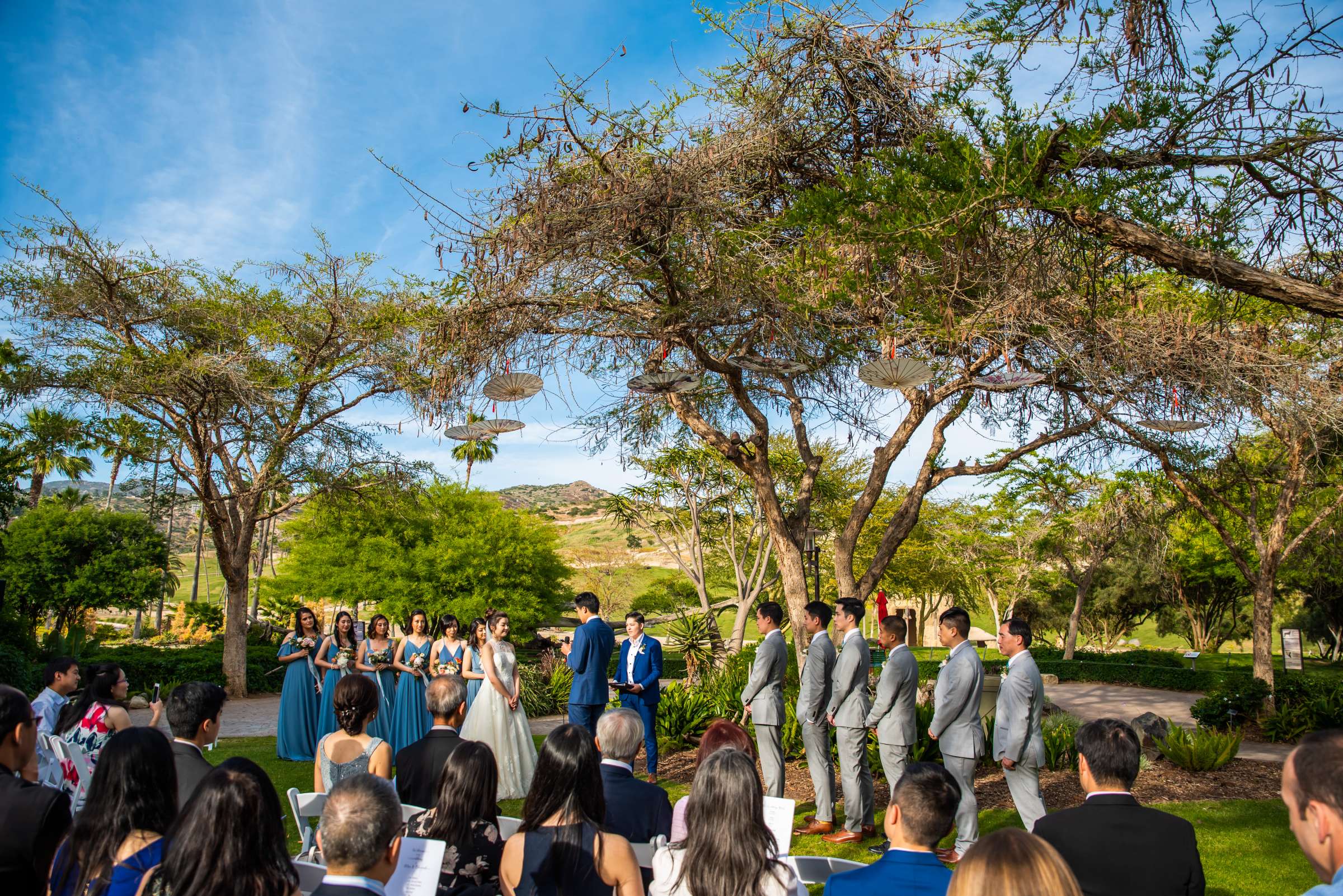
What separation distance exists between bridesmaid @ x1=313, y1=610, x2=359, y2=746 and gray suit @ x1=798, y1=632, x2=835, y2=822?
203 inches

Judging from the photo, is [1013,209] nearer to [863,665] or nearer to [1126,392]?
[863,665]

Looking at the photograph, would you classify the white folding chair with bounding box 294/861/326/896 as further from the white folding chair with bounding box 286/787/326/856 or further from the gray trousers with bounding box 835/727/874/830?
the gray trousers with bounding box 835/727/874/830

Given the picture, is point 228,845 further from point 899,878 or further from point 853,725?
point 853,725

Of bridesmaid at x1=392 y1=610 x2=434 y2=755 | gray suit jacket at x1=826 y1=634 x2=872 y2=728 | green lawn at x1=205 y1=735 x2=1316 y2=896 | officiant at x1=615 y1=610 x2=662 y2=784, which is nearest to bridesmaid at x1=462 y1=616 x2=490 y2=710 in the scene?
bridesmaid at x1=392 y1=610 x2=434 y2=755

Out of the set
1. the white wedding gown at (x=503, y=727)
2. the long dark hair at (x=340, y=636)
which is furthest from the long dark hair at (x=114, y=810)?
the long dark hair at (x=340, y=636)

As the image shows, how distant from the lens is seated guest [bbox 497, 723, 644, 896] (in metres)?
3.03

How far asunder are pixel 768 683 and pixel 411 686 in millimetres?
4299

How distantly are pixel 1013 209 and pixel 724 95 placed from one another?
14.2 ft

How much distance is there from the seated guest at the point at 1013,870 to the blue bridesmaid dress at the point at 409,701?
827 cm

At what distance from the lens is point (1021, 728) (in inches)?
239

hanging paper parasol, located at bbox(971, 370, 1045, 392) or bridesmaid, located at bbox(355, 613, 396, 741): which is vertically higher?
hanging paper parasol, located at bbox(971, 370, 1045, 392)

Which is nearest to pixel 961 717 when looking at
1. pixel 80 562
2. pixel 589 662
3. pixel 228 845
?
pixel 589 662

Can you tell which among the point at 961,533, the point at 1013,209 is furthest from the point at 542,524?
the point at 1013,209

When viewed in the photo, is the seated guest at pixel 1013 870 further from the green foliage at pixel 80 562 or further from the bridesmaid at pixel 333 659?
the green foliage at pixel 80 562
